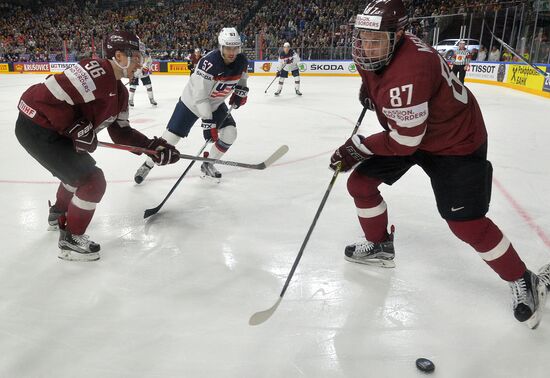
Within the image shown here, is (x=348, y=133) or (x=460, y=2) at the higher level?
(x=460, y=2)

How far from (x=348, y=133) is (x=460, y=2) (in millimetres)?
12166

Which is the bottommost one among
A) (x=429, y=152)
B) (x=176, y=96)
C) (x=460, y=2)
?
(x=176, y=96)

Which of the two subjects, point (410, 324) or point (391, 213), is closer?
point (410, 324)

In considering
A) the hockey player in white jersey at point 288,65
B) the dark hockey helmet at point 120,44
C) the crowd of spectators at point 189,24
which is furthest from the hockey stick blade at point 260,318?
the crowd of spectators at point 189,24

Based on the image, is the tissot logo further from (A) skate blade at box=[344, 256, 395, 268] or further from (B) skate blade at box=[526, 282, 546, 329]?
(B) skate blade at box=[526, 282, 546, 329]

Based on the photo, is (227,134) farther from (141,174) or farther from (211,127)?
(141,174)

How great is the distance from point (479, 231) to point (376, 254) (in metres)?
0.65

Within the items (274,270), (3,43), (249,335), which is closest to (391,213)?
(274,270)

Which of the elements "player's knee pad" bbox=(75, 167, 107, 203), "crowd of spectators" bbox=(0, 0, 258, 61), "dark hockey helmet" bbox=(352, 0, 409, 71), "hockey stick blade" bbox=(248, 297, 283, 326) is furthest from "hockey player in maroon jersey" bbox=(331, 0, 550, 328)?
"crowd of spectators" bbox=(0, 0, 258, 61)

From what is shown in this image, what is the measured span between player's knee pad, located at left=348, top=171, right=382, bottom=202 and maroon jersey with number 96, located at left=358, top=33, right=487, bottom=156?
0.98 feet

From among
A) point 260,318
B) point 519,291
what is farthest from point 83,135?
point 519,291

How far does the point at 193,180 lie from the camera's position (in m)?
3.84

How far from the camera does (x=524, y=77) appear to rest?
972 cm

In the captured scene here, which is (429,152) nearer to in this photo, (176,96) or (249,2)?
(176,96)
